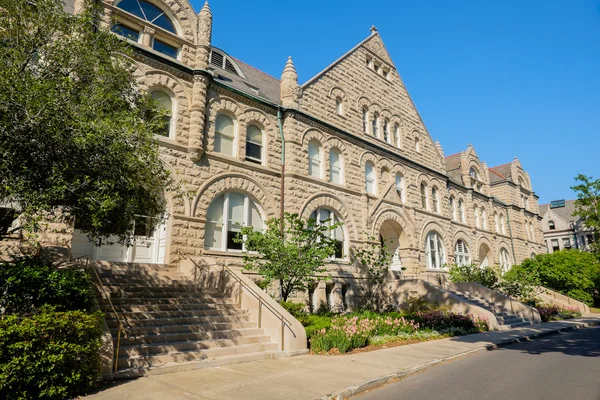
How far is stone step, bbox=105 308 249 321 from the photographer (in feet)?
30.1

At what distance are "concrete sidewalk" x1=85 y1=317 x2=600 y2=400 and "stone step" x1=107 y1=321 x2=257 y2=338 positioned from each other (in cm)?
160

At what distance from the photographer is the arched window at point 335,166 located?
65.9 feet

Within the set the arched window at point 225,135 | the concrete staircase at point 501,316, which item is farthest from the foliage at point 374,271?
the arched window at point 225,135

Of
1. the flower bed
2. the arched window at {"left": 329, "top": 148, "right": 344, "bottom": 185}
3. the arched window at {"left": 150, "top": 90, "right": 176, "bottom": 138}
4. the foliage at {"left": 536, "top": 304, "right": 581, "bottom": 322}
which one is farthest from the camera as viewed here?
the foliage at {"left": 536, "top": 304, "right": 581, "bottom": 322}

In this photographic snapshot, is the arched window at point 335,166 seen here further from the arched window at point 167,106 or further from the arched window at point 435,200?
the arched window at point 435,200

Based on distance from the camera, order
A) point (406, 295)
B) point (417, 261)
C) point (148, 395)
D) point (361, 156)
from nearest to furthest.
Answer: point (148, 395) < point (406, 295) < point (361, 156) < point (417, 261)

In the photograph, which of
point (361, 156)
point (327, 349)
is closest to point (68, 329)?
point (327, 349)

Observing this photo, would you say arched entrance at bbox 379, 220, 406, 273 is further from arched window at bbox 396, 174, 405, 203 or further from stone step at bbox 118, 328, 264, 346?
stone step at bbox 118, 328, 264, 346

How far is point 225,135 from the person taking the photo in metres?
16.2

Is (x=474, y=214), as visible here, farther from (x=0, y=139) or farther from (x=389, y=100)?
(x=0, y=139)

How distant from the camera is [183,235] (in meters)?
13.6

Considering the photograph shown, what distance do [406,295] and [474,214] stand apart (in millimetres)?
15427

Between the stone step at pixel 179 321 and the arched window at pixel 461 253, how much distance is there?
21.7m

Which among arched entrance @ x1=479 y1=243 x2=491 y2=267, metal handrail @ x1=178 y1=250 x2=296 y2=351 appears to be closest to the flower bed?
metal handrail @ x1=178 y1=250 x2=296 y2=351
